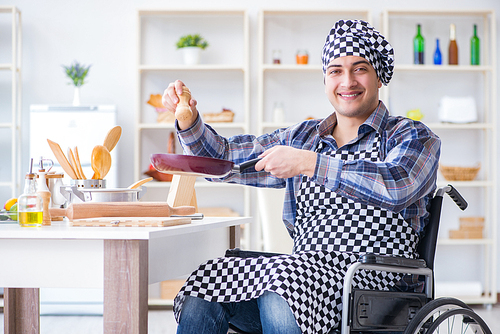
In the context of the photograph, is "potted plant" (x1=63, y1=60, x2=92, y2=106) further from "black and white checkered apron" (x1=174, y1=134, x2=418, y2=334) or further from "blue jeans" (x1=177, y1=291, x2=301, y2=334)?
"blue jeans" (x1=177, y1=291, x2=301, y2=334)

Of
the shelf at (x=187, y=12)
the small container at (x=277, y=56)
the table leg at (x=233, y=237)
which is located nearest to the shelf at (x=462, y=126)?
the small container at (x=277, y=56)

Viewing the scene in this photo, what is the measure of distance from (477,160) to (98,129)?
290 cm

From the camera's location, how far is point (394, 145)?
150cm

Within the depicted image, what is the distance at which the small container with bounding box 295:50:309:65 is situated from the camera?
12.8 ft

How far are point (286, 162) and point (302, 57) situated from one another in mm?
2773

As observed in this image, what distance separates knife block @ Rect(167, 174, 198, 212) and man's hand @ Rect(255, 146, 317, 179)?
18.5 inches

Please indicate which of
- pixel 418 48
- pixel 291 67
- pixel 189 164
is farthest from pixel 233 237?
pixel 418 48

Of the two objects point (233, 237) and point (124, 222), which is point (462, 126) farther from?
point (124, 222)

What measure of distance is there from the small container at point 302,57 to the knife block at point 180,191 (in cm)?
239

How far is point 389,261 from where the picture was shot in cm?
126

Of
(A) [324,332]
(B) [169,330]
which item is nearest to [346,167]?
(A) [324,332]

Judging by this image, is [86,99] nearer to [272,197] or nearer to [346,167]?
[272,197]

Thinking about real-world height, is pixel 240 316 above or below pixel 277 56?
below

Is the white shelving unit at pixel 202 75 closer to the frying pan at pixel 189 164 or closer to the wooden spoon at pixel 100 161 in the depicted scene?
the wooden spoon at pixel 100 161
